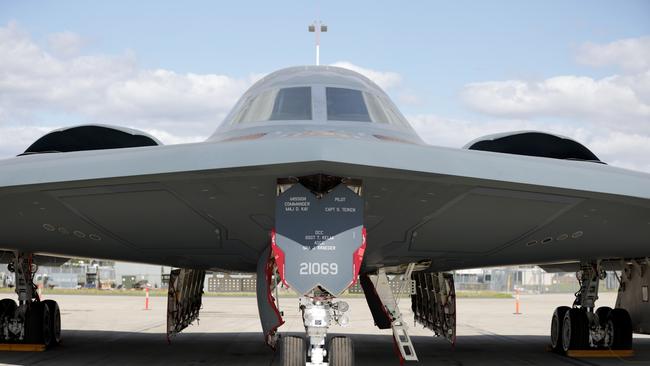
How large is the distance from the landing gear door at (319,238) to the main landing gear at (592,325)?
23.8 feet

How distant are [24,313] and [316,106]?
668cm

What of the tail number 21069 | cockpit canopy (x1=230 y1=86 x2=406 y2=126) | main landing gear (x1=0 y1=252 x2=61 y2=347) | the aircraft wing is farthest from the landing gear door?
main landing gear (x1=0 y1=252 x2=61 y2=347)

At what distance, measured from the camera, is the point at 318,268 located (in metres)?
7.69

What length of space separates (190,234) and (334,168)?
3.65m

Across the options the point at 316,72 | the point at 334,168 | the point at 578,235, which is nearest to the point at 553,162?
the point at 334,168

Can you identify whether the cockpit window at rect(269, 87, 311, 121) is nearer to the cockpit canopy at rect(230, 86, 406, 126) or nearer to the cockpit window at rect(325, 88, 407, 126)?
the cockpit canopy at rect(230, 86, 406, 126)

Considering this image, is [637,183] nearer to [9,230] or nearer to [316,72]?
[316,72]

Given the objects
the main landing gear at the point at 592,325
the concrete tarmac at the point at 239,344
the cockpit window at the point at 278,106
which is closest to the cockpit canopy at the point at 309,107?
the cockpit window at the point at 278,106

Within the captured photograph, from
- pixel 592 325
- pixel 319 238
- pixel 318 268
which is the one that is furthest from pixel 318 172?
pixel 592 325

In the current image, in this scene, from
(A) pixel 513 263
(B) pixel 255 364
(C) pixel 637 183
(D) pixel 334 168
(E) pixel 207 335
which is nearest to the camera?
(D) pixel 334 168

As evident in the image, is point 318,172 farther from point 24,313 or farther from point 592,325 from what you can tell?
point 592,325

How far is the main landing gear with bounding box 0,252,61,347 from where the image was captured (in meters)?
13.4

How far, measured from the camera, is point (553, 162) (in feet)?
27.1

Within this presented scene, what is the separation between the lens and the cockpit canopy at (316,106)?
400 inches
